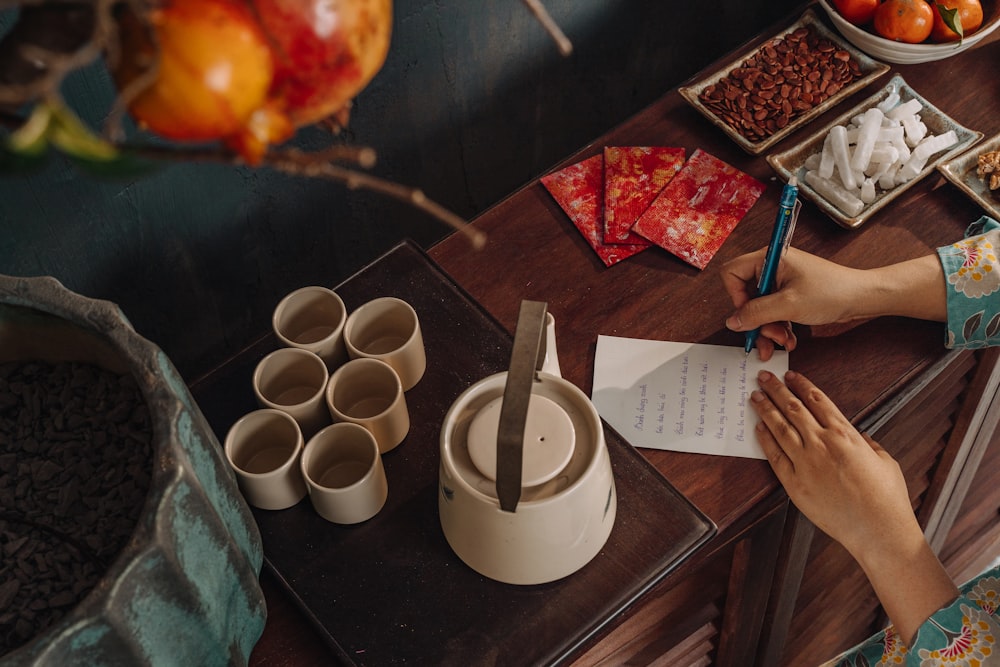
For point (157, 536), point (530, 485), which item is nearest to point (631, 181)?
point (530, 485)

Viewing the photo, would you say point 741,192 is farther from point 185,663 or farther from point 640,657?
point 185,663

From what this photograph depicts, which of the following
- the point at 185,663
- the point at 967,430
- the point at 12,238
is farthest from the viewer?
the point at 967,430

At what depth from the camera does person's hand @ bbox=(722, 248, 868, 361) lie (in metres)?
1.13

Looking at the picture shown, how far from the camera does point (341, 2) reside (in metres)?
0.31

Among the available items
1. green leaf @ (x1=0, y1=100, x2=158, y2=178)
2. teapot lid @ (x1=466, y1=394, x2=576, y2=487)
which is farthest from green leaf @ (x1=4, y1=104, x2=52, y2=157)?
teapot lid @ (x1=466, y1=394, x2=576, y2=487)

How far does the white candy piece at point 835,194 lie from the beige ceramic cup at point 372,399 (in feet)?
2.17

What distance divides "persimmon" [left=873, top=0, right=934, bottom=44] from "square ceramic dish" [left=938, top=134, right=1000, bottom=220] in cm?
20

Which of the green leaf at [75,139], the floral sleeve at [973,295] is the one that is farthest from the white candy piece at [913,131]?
the green leaf at [75,139]

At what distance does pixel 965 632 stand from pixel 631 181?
0.71 meters

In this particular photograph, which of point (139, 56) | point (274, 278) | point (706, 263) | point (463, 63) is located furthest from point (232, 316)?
point (139, 56)

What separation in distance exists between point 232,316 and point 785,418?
79 centimetres

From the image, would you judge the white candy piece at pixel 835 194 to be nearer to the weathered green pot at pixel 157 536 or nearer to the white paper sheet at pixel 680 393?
the white paper sheet at pixel 680 393

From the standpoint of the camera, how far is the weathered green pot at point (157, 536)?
2.07 feet

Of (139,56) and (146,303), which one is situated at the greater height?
(139,56)
